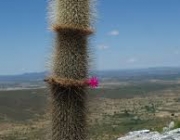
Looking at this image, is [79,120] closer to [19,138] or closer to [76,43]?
[76,43]

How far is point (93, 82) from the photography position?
25.0ft

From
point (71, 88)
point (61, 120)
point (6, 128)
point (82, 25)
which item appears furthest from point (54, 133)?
point (6, 128)

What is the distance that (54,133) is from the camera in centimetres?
771

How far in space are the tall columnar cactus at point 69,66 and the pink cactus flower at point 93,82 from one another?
0.08m

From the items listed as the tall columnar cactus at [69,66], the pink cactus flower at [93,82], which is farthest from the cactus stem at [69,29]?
the pink cactus flower at [93,82]

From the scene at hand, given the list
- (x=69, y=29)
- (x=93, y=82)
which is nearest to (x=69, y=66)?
(x=93, y=82)

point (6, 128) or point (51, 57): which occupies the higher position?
point (51, 57)

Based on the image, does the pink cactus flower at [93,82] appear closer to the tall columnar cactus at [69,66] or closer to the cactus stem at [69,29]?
the tall columnar cactus at [69,66]

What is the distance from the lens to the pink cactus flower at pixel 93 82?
24.9 ft

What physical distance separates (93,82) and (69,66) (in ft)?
1.61

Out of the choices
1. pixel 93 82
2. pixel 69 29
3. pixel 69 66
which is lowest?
pixel 93 82

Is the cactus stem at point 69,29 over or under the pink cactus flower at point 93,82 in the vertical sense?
over

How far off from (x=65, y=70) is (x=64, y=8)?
105 centimetres

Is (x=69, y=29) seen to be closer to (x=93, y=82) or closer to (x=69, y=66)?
(x=69, y=66)
